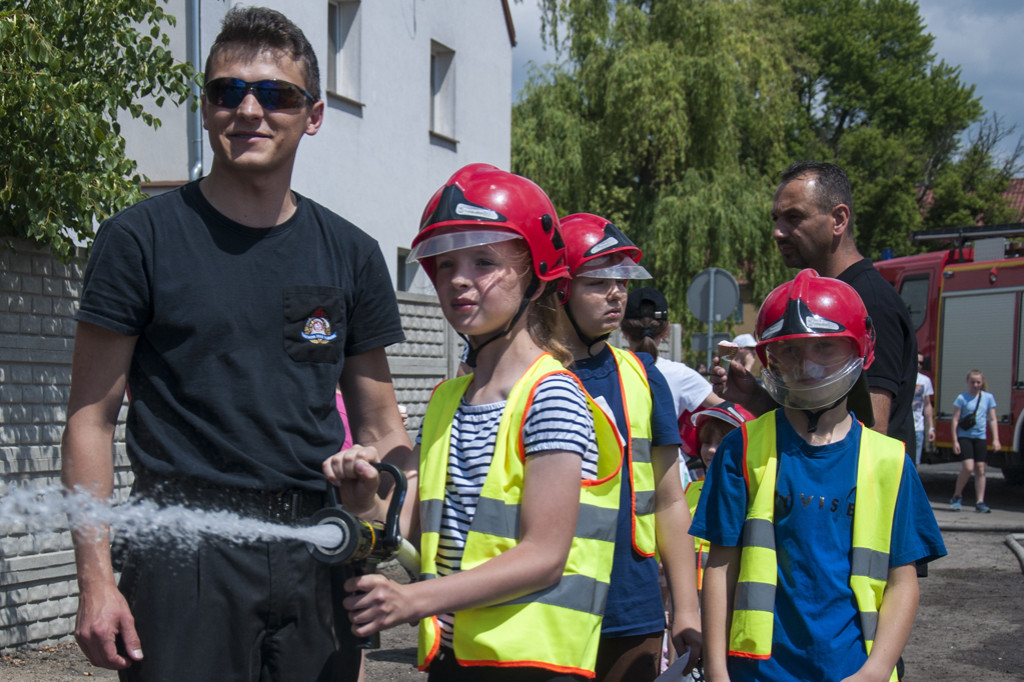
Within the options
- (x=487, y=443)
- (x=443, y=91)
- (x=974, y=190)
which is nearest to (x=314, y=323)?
(x=487, y=443)

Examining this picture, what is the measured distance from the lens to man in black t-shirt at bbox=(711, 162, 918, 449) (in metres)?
3.74

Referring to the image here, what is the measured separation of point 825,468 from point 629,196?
24.2 m

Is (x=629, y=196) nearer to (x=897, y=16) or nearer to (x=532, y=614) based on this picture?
(x=897, y=16)

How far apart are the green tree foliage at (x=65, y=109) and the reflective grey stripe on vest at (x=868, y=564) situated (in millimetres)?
4623

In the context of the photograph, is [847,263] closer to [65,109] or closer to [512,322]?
[512,322]

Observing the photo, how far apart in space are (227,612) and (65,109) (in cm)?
419

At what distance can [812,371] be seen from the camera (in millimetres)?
3023

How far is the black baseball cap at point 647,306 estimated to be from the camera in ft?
20.3

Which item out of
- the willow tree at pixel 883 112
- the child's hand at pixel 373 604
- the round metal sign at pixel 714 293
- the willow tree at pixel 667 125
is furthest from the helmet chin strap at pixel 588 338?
the willow tree at pixel 883 112

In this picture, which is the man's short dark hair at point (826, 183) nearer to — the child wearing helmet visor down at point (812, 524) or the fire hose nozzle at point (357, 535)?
the child wearing helmet visor down at point (812, 524)

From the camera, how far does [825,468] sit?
295 cm

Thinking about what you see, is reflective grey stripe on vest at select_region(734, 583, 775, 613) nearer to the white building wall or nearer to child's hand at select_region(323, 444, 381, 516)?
child's hand at select_region(323, 444, 381, 516)

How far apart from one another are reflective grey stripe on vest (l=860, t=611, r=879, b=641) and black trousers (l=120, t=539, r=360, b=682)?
1.36 meters

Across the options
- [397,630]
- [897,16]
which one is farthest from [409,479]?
[897,16]
